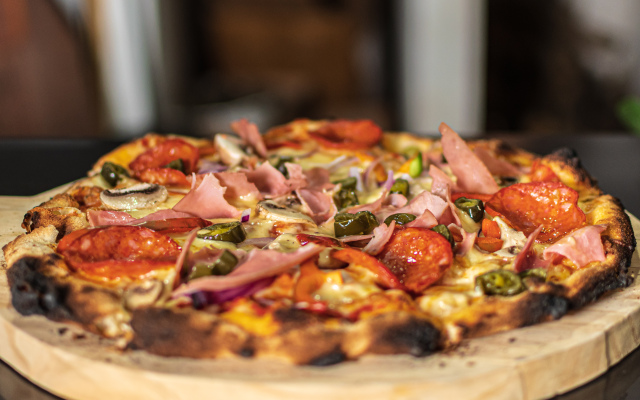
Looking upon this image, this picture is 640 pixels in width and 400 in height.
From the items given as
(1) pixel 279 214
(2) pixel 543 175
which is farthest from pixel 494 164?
(1) pixel 279 214

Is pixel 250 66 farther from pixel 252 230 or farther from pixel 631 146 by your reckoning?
pixel 252 230

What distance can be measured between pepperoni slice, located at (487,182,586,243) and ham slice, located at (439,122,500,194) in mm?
108

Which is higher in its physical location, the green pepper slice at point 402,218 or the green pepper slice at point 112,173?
the green pepper slice at point 112,173

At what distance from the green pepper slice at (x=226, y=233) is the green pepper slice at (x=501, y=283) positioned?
0.81 meters

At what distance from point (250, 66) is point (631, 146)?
7.37m

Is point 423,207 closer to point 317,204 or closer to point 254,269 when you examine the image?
point 317,204

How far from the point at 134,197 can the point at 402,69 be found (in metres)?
5.53

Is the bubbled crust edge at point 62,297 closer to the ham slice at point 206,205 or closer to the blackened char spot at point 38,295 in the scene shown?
the blackened char spot at point 38,295

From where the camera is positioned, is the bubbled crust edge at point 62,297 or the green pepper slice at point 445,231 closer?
the bubbled crust edge at point 62,297

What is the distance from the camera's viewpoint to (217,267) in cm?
187

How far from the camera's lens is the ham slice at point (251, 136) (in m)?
3.18

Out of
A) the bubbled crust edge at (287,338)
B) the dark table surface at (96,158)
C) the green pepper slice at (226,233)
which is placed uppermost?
the green pepper slice at (226,233)

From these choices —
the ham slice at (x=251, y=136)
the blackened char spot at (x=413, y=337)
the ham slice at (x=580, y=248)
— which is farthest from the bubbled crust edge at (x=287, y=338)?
the ham slice at (x=251, y=136)

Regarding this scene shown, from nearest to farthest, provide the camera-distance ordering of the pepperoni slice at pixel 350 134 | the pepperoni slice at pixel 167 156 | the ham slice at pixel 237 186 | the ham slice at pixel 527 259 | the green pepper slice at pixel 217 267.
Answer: the green pepper slice at pixel 217 267 < the ham slice at pixel 527 259 < the ham slice at pixel 237 186 < the pepperoni slice at pixel 167 156 < the pepperoni slice at pixel 350 134
